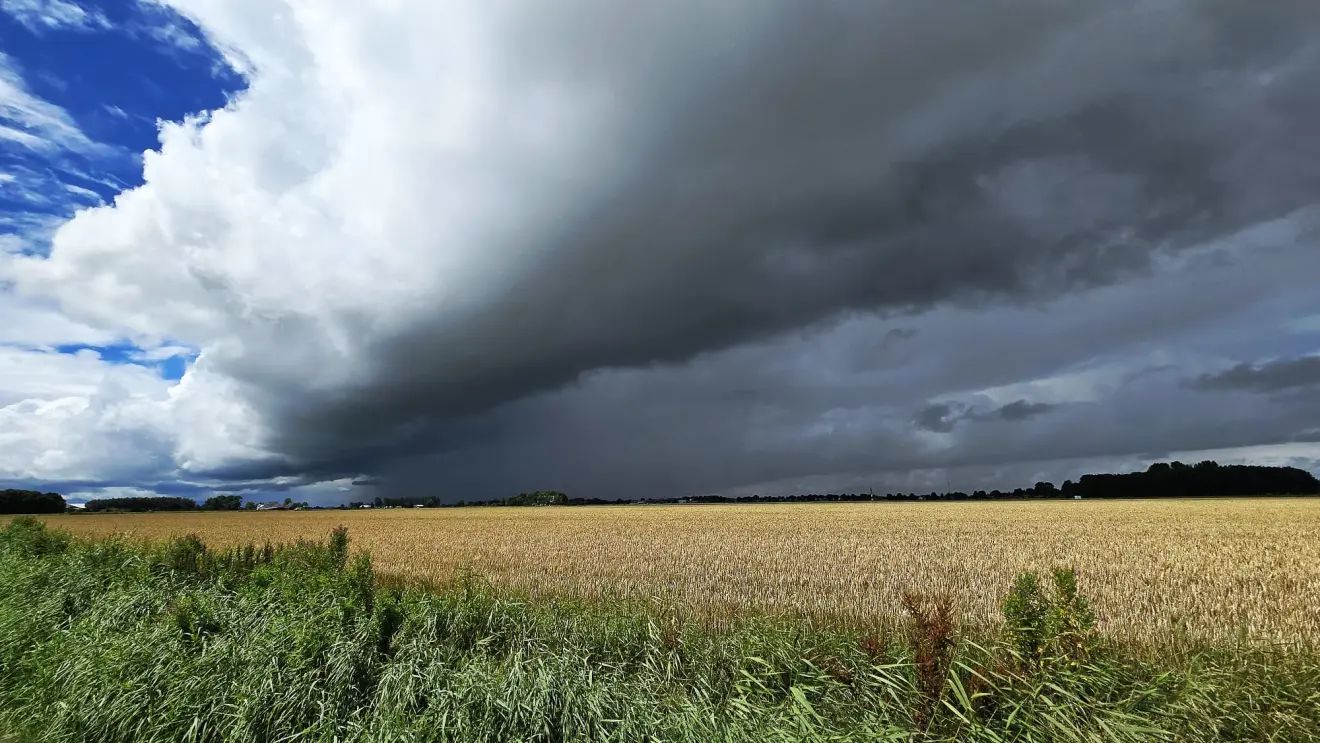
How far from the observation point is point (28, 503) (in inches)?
4897

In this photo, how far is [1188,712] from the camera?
6133mm

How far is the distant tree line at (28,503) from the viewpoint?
122 meters

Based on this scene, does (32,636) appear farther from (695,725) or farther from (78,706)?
(695,725)

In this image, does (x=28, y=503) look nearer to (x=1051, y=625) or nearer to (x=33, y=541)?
(x=33, y=541)

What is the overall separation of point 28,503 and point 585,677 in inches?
6668

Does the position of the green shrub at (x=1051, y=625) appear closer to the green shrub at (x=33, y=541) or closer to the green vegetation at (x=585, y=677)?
the green vegetation at (x=585, y=677)

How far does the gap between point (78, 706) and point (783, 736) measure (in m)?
9.03

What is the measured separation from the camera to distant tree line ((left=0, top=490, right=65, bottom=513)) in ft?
399

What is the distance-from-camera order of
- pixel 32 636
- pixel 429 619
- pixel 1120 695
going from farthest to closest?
pixel 32 636, pixel 429 619, pixel 1120 695

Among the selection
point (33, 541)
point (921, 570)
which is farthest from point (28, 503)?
point (921, 570)

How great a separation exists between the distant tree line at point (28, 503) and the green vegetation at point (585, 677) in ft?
514

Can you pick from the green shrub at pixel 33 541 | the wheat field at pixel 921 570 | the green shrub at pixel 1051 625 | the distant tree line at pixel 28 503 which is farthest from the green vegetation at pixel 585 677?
the distant tree line at pixel 28 503

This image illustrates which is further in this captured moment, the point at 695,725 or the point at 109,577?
the point at 109,577

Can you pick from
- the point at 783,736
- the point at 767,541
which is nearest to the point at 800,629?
the point at 783,736
